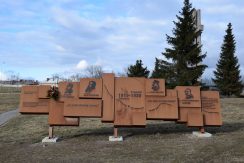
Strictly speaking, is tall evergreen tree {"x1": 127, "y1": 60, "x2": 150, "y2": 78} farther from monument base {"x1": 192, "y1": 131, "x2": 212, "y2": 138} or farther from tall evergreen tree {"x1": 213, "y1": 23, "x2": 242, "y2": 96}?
monument base {"x1": 192, "y1": 131, "x2": 212, "y2": 138}

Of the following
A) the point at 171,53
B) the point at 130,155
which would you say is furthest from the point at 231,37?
the point at 130,155

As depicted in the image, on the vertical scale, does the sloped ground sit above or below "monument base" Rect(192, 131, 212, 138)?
below

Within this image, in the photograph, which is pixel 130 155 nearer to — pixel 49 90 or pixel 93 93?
pixel 93 93

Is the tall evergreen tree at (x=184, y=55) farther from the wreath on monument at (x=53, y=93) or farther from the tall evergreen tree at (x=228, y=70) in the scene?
the wreath on monument at (x=53, y=93)

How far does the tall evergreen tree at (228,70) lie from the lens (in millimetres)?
48594

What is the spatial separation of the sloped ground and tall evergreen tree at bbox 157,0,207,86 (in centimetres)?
2258

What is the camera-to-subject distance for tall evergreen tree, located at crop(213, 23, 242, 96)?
159ft

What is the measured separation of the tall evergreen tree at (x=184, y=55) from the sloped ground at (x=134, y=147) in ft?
74.1

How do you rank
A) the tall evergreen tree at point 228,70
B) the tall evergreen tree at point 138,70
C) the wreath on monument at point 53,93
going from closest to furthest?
1. the wreath on monument at point 53,93
2. the tall evergreen tree at point 138,70
3. the tall evergreen tree at point 228,70

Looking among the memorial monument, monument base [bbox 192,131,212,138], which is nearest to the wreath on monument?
the memorial monument

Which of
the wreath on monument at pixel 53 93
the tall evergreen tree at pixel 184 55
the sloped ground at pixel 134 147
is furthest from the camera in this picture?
the tall evergreen tree at pixel 184 55

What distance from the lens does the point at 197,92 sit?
46.7 feet

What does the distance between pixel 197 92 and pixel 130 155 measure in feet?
13.4

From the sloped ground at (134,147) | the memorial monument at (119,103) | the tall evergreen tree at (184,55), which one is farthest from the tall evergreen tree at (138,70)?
the memorial monument at (119,103)
